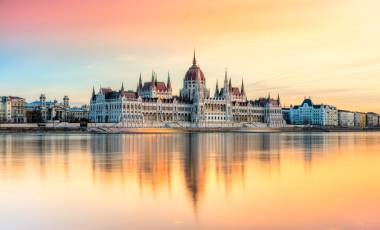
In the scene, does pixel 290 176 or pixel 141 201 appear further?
pixel 290 176

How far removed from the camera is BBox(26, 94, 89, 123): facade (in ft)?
448

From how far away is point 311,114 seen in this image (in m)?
179

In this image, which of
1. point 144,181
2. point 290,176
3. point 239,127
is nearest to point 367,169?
point 290,176

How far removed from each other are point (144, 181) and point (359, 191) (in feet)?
22.5

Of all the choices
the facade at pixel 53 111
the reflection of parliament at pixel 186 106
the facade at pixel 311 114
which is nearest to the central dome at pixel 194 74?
the reflection of parliament at pixel 186 106

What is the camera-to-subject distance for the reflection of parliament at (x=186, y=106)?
123 metres

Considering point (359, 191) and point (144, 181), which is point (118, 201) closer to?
point (144, 181)

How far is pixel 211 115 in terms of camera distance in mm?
139875

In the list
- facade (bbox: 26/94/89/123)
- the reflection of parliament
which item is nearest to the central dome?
the reflection of parliament

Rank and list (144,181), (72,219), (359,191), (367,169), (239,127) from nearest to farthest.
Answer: (72,219)
(359,191)
(144,181)
(367,169)
(239,127)

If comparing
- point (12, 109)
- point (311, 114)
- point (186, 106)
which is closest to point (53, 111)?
point (12, 109)

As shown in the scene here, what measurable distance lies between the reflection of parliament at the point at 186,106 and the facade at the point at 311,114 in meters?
20.7

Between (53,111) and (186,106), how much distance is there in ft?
115

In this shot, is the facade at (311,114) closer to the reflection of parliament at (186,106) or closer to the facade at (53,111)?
the reflection of parliament at (186,106)
